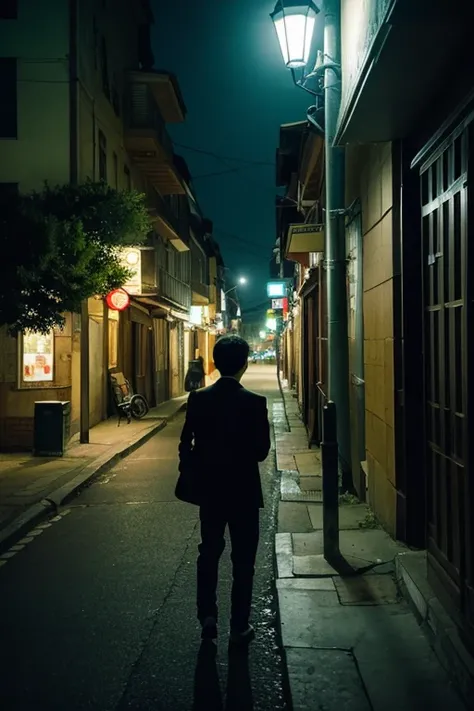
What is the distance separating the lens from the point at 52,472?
1141cm

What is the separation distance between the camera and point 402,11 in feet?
12.1

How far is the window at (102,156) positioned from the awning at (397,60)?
12.6m

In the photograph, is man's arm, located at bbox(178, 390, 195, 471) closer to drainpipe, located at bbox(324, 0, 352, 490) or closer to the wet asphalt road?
the wet asphalt road

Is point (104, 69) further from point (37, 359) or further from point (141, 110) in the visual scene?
point (37, 359)

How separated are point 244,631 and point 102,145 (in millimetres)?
16016

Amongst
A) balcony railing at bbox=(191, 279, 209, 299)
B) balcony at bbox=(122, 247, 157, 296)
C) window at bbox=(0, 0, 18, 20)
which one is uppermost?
window at bbox=(0, 0, 18, 20)

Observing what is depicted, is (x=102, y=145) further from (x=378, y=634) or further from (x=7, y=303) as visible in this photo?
(x=378, y=634)

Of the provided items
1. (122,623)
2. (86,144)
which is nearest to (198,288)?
(86,144)

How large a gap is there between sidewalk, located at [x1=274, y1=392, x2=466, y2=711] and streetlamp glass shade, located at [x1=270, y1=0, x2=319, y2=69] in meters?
5.35

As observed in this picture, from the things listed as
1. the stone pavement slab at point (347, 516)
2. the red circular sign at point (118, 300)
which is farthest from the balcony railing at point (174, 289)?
the stone pavement slab at point (347, 516)

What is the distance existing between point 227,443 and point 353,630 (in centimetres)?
158

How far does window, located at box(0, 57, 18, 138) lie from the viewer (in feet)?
52.1

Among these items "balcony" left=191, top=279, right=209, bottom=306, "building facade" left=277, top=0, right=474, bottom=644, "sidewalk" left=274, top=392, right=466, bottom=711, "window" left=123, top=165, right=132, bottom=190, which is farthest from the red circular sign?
"balcony" left=191, top=279, right=209, bottom=306

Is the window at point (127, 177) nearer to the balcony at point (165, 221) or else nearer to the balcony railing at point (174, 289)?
the balcony at point (165, 221)
